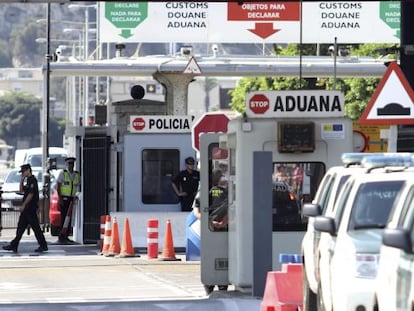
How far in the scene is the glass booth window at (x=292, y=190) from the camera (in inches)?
627

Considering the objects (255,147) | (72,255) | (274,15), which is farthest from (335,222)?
(274,15)

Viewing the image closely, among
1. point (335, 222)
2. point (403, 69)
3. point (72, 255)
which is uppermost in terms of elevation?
point (403, 69)

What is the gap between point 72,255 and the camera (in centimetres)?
2689

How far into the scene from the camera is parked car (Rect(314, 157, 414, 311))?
10852 millimetres

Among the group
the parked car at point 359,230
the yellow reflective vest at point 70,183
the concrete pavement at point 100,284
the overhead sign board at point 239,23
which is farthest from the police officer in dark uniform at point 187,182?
the parked car at point 359,230

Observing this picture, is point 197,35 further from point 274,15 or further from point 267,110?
point 267,110

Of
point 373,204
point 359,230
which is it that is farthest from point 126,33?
point 359,230

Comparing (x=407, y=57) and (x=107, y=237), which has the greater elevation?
(x=407, y=57)

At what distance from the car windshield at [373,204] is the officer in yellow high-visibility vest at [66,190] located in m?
18.8

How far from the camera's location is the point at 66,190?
2995 centimetres

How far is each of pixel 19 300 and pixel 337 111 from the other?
477 centimetres

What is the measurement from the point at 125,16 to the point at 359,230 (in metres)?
26.6

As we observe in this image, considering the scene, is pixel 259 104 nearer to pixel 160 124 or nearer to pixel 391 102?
pixel 391 102

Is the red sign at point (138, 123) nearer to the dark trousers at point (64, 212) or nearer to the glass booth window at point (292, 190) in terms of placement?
the dark trousers at point (64, 212)
